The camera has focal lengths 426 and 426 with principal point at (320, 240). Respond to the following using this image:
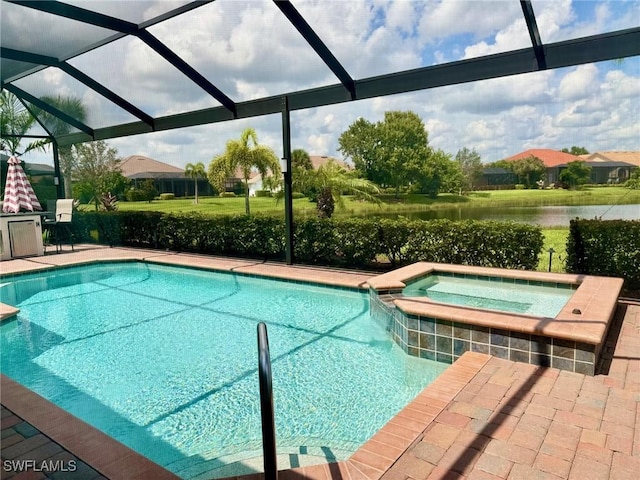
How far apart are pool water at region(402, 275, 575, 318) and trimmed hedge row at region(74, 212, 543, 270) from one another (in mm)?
887

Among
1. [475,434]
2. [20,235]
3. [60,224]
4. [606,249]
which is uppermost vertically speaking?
[60,224]

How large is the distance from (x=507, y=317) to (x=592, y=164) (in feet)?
15.4

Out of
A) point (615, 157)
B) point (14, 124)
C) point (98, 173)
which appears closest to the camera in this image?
point (615, 157)

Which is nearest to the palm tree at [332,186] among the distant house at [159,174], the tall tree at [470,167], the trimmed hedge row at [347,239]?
the trimmed hedge row at [347,239]

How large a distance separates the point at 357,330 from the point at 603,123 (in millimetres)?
5395

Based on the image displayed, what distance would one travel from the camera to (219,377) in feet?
13.0

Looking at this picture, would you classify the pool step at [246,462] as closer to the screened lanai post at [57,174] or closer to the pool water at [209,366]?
the pool water at [209,366]

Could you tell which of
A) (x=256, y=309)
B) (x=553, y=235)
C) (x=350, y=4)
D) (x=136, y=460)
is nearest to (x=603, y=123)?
(x=553, y=235)

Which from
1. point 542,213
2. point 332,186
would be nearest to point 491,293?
point 542,213

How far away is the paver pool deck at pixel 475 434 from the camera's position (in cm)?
227

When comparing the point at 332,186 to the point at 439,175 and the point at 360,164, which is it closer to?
the point at 360,164

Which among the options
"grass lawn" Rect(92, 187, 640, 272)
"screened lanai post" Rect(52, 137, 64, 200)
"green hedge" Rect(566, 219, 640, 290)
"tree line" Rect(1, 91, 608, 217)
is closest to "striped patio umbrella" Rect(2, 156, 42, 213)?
"tree line" Rect(1, 91, 608, 217)

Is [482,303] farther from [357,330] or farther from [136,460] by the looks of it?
[136,460]

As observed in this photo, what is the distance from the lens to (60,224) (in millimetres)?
11844
